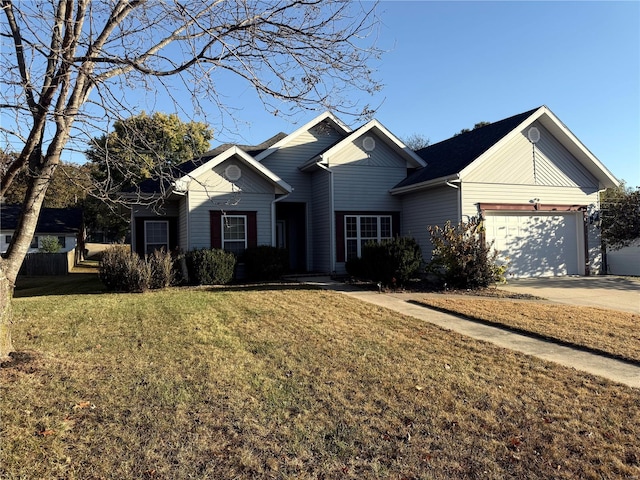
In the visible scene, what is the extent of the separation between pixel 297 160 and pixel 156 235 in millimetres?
6345

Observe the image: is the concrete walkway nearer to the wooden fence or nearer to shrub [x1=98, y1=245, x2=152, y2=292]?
shrub [x1=98, y1=245, x2=152, y2=292]

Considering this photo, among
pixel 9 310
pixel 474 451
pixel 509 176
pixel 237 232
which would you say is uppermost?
pixel 509 176

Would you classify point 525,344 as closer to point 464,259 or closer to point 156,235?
point 464,259

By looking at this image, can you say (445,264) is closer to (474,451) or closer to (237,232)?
(237,232)

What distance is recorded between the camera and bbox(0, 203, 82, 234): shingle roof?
33.2 m

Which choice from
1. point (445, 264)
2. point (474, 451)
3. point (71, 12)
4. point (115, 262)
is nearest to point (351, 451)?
point (474, 451)

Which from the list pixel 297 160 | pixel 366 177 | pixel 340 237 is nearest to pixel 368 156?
pixel 366 177

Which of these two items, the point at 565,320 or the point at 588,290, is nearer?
the point at 565,320

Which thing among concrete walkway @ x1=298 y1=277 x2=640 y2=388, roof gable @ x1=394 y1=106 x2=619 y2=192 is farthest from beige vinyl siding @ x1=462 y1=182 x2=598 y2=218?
concrete walkway @ x1=298 y1=277 x2=640 y2=388

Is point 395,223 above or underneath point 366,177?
underneath

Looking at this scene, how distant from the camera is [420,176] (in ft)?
55.0

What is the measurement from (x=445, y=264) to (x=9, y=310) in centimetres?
1068

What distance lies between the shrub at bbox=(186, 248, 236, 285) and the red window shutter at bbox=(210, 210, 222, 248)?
0.92 m

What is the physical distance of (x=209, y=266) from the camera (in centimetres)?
1416
